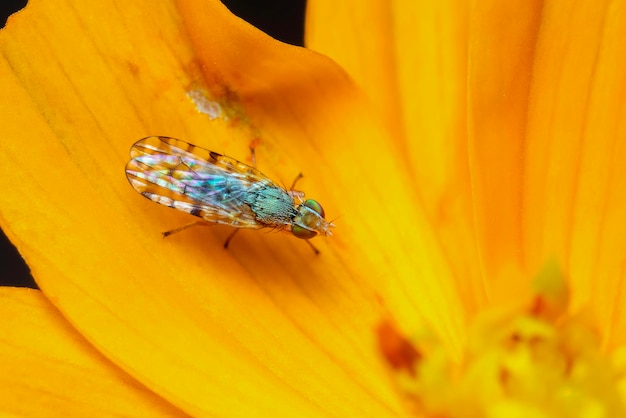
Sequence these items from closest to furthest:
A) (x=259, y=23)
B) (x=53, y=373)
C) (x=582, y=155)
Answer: (x=53, y=373), (x=582, y=155), (x=259, y=23)

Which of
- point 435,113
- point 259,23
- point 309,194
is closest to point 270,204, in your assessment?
point 309,194

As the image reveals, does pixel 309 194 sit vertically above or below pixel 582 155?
below

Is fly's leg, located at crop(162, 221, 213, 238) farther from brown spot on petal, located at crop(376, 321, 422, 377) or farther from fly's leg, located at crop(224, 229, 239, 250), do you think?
brown spot on petal, located at crop(376, 321, 422, 377)

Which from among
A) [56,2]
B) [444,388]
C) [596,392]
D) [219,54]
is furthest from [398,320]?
[56,2]

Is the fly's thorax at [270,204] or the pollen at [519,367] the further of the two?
the fly's thorax at [270,204]

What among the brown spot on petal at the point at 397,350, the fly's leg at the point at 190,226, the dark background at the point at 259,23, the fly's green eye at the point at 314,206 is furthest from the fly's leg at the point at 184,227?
the dark background at the point at 259,23

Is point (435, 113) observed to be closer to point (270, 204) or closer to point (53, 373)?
point (270, 204)

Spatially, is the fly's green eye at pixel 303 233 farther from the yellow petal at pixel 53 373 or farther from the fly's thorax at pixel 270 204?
the yellow petal at pixel 53 373

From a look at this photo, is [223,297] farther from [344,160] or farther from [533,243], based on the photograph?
[533,243]
